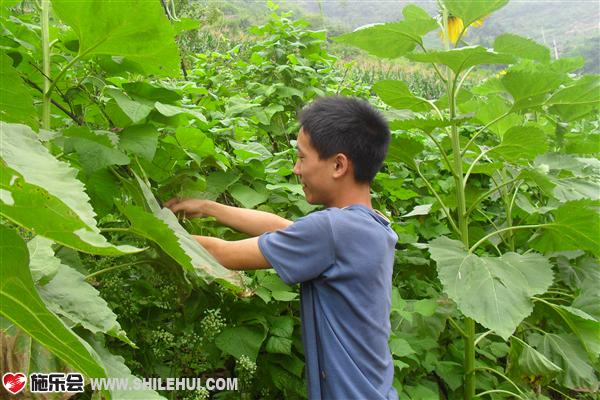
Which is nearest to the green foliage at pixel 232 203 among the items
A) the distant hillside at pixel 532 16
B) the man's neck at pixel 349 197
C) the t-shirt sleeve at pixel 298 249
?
the t-shirt sleeve at pixel 298 249

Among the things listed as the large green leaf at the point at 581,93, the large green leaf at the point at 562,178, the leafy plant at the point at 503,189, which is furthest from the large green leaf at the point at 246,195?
the large green leaf at the point at 581,93

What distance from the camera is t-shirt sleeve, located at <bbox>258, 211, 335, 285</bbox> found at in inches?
55.0

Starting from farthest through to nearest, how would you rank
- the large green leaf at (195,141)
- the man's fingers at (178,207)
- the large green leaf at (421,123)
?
1. the large green leaf at (421,123)
2. the man's fingers at (178,207)
3. the large green leaf at (195,141)

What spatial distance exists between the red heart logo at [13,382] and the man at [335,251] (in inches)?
22.5

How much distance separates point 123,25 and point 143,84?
0.72 ft

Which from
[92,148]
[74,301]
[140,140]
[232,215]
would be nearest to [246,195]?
[232,215]

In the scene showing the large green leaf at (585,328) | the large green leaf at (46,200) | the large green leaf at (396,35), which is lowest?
the large green leaf at (585,328)

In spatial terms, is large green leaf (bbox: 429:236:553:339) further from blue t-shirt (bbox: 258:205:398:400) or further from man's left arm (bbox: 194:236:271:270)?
man's left arm (bbox: 194:236:271:270)

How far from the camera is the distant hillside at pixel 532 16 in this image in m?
43.9

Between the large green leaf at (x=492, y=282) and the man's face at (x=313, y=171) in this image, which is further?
the large green leaf at (x=492, y=282)

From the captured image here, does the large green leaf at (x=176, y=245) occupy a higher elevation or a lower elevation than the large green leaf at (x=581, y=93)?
lower

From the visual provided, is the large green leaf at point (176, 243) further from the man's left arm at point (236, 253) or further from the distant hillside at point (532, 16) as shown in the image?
the distant hillside at point (532, 16)

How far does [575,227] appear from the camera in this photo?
80.7 inches

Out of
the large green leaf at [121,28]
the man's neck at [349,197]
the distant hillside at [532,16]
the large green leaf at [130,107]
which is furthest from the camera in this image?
the distant hillside at [532,16]
